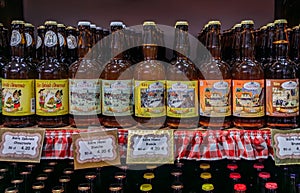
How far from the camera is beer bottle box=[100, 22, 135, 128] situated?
1170 millimetres

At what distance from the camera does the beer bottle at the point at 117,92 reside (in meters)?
1.17

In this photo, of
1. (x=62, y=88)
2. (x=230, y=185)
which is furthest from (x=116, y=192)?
(x=230, y=185)

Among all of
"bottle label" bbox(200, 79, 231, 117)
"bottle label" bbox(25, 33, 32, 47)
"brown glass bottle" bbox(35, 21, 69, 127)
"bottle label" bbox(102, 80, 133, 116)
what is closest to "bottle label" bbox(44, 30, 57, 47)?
"brown glass bottle" bbox(35, 21, 69, 127)

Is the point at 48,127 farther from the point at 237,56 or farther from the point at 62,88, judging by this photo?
the point at 237,56

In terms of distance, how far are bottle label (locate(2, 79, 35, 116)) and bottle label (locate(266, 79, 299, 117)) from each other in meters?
0.85

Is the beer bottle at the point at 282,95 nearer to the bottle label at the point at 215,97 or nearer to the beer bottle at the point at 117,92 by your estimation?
the bottle label at the point at 215,97

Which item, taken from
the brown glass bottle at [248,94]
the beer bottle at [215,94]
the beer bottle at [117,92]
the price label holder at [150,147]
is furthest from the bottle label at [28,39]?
the brown glass bottle at [248,94]

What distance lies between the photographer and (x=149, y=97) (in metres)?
1.16

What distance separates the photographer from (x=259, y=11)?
5.49ft

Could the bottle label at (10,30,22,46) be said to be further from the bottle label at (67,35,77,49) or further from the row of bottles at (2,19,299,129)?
the bottle label at (67,35,77,49)

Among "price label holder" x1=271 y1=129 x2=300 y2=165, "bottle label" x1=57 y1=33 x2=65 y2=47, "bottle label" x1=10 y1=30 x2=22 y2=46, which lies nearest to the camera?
"price label holder" x1=271 y1=129 x2=300 y2=165

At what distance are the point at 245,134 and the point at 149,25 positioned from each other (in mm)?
507

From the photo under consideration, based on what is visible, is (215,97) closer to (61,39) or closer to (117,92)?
(117,92)

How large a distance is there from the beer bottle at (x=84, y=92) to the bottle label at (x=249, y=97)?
49 cm
